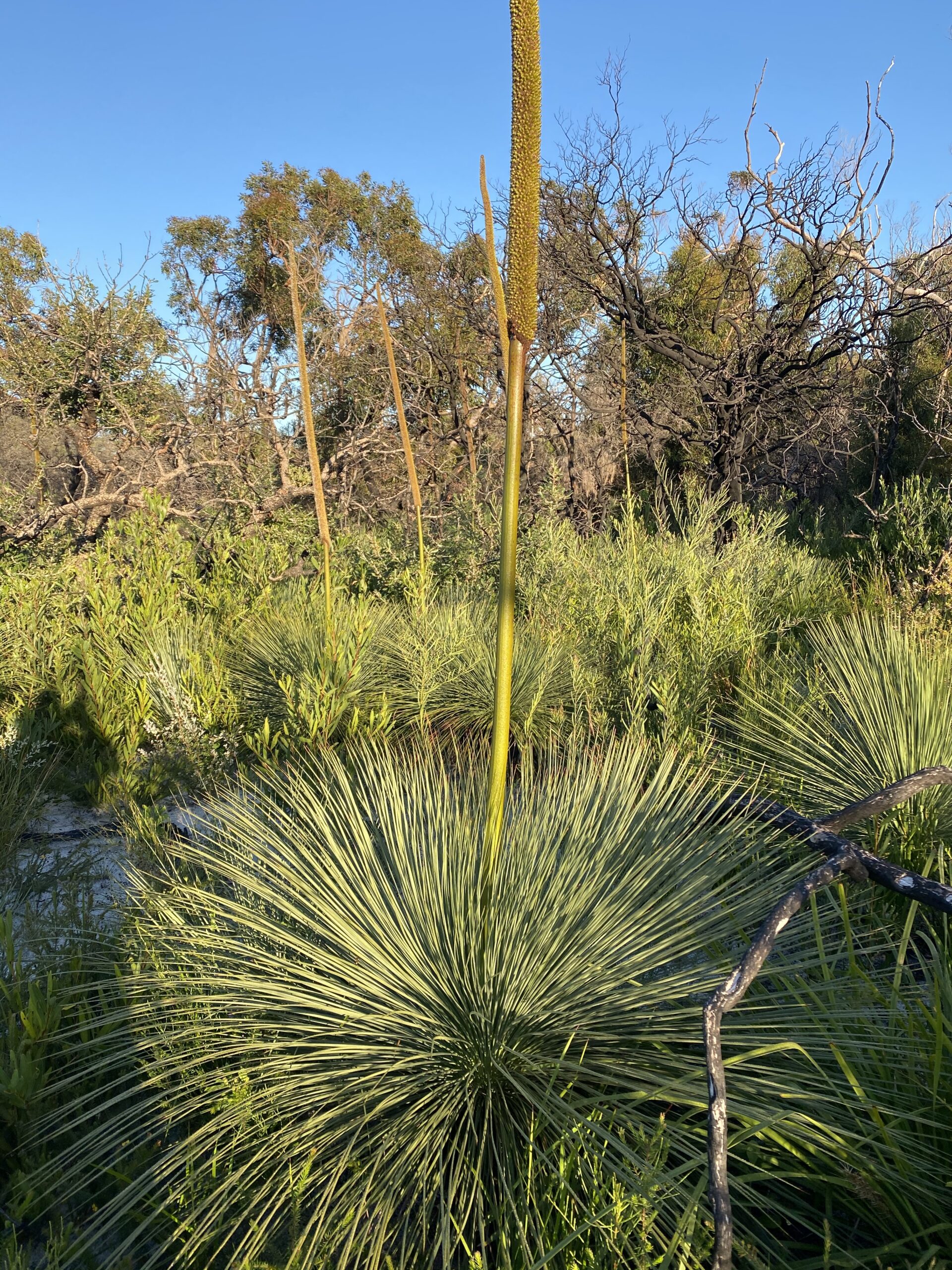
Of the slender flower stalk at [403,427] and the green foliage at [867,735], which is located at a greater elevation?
the slender flower stalk at [403,427]

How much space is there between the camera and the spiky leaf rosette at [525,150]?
3.85ft

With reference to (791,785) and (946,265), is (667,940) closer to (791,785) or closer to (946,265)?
(791,785)

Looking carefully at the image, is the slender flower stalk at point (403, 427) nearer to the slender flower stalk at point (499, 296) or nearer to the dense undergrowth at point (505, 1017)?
the dense undergrowth at point (505, 1017)

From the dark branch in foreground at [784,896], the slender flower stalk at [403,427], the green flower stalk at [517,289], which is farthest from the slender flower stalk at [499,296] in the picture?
the slender flower stalk at [403,427]

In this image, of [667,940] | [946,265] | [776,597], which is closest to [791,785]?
[667,940]

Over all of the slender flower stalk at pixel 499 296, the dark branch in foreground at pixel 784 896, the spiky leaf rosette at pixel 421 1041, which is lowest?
the spiky leaf rosette at pixel 421 1041

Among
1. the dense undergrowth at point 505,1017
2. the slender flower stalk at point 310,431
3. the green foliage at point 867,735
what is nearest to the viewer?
the dense undergrowth at point 505,1017

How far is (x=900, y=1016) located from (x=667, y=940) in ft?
1.31

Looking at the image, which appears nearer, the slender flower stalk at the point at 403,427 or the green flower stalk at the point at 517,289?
the green flower stalk at the point at 517,289

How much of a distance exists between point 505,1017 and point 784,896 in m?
0.59

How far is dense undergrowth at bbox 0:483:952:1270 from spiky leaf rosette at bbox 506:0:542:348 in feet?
3.79

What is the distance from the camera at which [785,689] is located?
9.89 feet

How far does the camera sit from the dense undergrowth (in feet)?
3.78

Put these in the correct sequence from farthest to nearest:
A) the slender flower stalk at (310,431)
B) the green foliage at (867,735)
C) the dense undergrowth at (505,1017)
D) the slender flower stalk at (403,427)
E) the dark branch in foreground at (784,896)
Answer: the slender flower stalk at (403,427), the slender flower stalk at (310,431), the green foliage at (867,735), the dense undergrowth at (505,1017), the dark branch in foreground at (784,896)
